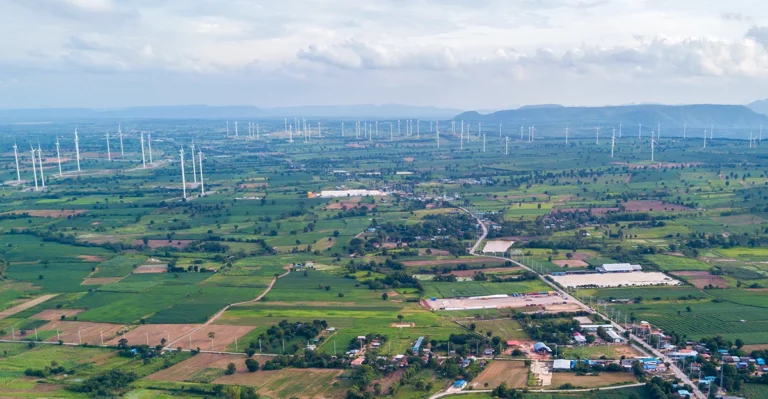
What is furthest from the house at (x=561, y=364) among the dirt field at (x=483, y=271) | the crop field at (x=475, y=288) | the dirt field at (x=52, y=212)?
the dirt field at (x=52, y=212)

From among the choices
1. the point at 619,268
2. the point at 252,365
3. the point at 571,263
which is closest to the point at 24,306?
the point at 252,365

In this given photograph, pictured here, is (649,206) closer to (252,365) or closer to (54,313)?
(252,365)

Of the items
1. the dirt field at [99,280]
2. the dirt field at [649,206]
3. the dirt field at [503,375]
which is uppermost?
the dirt field at [649,206]

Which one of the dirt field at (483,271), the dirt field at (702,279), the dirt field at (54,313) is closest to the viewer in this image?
the dirt field at (54,313)

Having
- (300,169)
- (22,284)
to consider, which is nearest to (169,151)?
(300,169)

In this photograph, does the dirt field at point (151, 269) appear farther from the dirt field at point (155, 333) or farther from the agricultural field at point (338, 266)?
the dirt field at point (155, 333)

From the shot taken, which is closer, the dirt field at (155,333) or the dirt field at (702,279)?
the dirt field at (155,333)

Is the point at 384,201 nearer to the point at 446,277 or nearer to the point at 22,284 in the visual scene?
the point at 446,277

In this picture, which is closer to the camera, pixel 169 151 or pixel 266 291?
pixel 266 291
